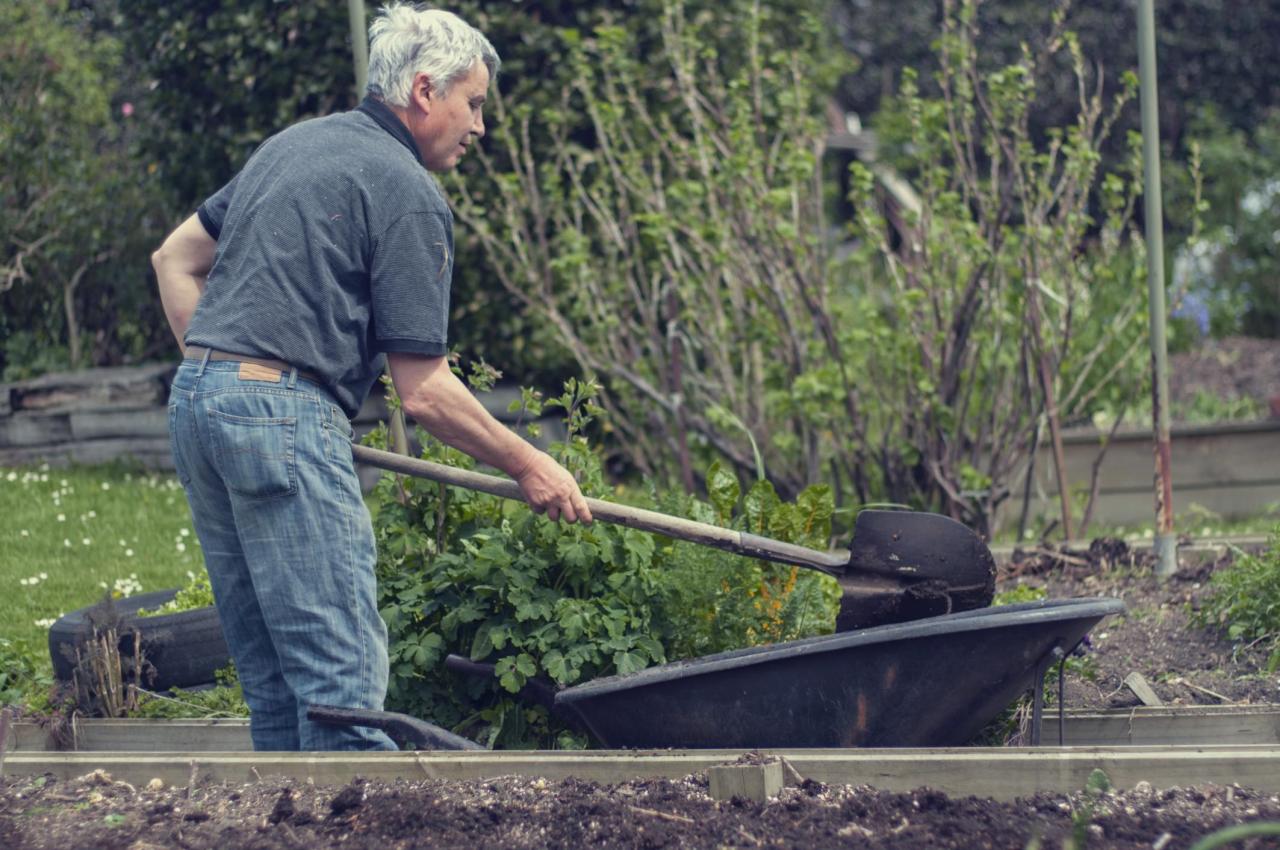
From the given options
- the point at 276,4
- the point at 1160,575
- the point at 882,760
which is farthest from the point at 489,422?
the point at 276,4

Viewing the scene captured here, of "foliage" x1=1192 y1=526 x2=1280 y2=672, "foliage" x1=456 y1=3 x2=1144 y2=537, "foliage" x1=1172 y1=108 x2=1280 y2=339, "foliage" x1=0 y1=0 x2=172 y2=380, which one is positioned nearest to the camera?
"foliage" x1=1192 y1=526 x2=1280 y2=672

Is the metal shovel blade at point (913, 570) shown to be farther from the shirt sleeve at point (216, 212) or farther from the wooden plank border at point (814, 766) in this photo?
the shirt sleeve at point (216, 212)

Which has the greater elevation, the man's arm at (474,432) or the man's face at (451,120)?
the man's face at (451,120)

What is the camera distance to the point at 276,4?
7.32 m

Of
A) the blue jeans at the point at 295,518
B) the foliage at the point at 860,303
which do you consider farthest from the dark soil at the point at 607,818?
the foliage at the point at 860,303

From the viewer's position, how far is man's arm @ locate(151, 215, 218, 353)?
340 centimetres

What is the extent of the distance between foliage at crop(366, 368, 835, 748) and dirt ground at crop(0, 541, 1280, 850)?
2.28 ft

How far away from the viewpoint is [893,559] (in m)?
3.49

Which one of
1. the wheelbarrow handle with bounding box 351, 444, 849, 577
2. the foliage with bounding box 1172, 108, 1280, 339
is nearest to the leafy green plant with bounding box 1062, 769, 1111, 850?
the wheelbarrow handle with bounding box 351, 444, 849, 577

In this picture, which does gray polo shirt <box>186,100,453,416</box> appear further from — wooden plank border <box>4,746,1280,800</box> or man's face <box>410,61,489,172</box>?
wooden plank border <box>4,746,1280,800</box>

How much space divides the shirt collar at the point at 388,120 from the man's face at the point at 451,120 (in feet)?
0.10

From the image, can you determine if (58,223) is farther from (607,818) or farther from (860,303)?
(607,818)

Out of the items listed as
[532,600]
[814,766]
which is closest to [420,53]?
[532,600]

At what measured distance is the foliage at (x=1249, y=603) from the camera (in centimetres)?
405
